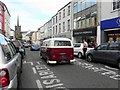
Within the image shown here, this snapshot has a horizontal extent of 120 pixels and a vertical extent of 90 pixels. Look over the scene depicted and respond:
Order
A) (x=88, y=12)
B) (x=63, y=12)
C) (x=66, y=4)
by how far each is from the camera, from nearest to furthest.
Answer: (x=88, y=12), (x=66, y=4), (x=63, y=12)

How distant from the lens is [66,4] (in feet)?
121

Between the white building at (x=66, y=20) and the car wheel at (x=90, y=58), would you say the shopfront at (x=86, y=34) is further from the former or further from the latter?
the car wheel at (x=90, y=58)

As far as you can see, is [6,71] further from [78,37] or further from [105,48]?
[78,37]

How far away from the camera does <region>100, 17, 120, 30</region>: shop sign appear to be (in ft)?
62.4

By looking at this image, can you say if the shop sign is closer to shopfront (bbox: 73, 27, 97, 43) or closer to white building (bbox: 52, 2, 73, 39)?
shopfront (bbox: 73, 27, 97, 43)

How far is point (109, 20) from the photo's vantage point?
20.4 m

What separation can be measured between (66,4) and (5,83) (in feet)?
114

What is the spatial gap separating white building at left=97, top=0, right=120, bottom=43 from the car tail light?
1716 cm

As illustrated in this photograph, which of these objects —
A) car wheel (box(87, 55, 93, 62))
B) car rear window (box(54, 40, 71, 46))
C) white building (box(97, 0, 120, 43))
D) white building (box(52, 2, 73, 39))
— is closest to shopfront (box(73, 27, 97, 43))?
white building (box(97, 0, 120, 43))

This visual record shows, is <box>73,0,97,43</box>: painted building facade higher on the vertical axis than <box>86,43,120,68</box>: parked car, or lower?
higher

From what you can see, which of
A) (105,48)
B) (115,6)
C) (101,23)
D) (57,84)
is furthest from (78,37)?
(57,84)

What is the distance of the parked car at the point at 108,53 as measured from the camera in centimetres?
1066

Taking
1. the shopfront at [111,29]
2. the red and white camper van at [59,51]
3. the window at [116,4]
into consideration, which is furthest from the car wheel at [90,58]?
the window at [116,4]

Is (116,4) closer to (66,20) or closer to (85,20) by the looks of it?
(85,20)
